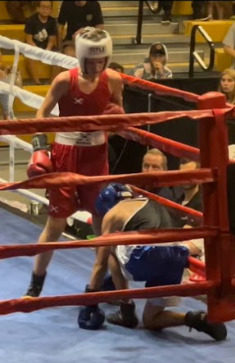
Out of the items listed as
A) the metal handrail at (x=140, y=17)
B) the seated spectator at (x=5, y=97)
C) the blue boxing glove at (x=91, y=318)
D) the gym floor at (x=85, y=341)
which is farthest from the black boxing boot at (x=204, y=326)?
the metal handrail at (x=140, y=17)

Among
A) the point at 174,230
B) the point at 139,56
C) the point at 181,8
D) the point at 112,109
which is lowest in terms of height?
the point at 139,56

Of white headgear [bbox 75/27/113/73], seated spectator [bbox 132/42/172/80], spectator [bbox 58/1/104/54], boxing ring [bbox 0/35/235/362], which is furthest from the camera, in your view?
spectator [bbox 58/1/104/54]

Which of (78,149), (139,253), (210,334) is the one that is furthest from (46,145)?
(210,334)

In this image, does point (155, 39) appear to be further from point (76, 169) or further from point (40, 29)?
point (76, 169)

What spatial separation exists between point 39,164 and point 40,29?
5.06 metres

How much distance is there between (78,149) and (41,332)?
74cm

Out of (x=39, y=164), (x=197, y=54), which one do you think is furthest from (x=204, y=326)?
(x=197, y=54)

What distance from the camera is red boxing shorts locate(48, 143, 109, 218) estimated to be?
3885 millimetres

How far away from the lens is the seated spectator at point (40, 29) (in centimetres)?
853

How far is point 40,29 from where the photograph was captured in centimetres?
855

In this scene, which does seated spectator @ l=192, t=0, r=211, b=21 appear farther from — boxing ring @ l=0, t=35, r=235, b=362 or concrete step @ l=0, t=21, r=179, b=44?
boxing ring @ l=0, t=35, r=235, b=362

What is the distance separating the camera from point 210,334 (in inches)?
147

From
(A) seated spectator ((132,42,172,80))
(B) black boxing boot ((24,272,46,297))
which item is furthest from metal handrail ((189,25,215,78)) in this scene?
(B) black boxing boot ((24,272,46,297))

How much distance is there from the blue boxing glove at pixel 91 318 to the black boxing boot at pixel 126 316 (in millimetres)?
64
